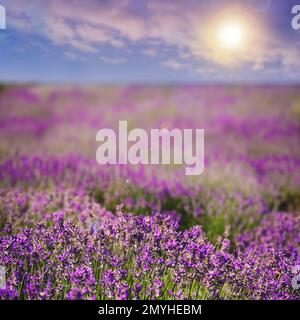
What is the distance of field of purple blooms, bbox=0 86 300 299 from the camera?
2.69m

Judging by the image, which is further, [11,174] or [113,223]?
[11,174]

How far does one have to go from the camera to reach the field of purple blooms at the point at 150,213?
2.69 meters

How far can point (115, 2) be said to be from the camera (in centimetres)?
341

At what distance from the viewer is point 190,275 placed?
2.66m

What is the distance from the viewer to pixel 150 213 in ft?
13.1

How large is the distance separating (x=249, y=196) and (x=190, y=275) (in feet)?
7.67

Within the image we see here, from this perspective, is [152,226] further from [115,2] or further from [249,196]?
[249,196]

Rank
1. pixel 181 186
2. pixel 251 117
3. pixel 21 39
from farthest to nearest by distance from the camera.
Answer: pixel 251 117
pixel 181 186
pixel 21 39
